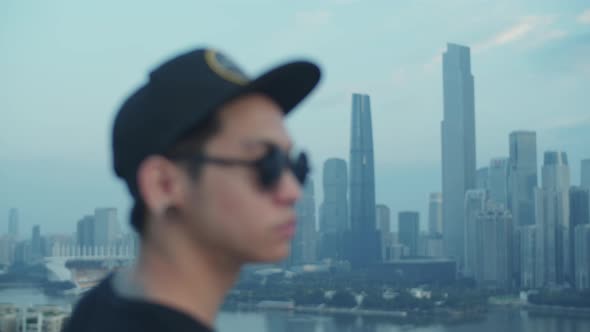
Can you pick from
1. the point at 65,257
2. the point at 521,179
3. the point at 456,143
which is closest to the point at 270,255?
the point at 65,257

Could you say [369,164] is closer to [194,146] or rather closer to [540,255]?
[540,255]

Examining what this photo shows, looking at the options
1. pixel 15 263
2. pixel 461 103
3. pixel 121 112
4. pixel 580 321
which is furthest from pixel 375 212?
pixel 121 112

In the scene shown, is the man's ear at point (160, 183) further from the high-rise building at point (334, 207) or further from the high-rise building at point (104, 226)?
the high-rise building at point (334, 207)

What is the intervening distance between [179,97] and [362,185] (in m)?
15.1

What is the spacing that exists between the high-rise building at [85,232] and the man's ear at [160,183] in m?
6.67

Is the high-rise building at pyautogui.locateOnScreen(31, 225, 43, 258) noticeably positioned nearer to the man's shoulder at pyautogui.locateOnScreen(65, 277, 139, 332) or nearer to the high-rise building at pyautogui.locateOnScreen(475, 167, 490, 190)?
the man's shoulder at pyautogui.locateOnScreen(65, 277, 139, 332)

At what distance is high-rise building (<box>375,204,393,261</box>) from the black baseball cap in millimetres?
14429

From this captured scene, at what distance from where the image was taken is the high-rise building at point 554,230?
10828 mm

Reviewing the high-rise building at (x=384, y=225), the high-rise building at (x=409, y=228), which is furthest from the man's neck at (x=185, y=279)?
the high-rise building at (x=409, y=228)

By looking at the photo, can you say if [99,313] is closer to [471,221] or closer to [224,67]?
[224,67]

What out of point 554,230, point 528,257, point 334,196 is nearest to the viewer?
point 554,230

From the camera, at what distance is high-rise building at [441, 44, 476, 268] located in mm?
14188

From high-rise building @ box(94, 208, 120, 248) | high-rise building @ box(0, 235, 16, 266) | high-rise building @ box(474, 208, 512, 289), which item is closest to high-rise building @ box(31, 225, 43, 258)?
high-rise building @ box(0, 235, 16, 266)

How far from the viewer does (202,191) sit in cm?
39
